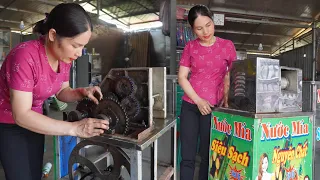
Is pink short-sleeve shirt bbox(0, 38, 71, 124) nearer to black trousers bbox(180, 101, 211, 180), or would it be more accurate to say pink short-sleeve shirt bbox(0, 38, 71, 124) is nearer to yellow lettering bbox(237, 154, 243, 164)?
black trousers bbox(180, 101, 211, 180)

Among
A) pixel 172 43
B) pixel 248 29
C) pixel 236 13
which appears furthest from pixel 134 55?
pixel 248 29

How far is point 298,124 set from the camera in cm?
127

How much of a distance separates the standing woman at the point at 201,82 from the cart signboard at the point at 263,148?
0.20m

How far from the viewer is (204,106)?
1506mm

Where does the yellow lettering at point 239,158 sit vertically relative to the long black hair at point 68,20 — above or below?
below

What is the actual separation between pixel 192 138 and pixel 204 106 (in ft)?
0.87

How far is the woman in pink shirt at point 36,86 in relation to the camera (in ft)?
3.00

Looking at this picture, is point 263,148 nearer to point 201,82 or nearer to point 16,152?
point 201,82

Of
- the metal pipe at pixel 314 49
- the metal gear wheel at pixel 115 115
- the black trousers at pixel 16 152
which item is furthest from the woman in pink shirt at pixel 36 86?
the metal pipe at pixel 314 49

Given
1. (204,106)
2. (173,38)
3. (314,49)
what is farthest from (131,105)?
(314,49)

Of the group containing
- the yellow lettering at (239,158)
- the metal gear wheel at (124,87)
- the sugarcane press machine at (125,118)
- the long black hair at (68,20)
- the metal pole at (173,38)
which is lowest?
the yellow lettering at (239,158)

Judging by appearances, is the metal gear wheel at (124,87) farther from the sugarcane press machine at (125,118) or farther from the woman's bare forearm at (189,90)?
the woman's bare forearm at (189,90)

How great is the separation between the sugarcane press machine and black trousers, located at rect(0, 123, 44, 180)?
0.22 meters

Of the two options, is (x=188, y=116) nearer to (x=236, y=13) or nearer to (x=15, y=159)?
(x=15, y=159)
